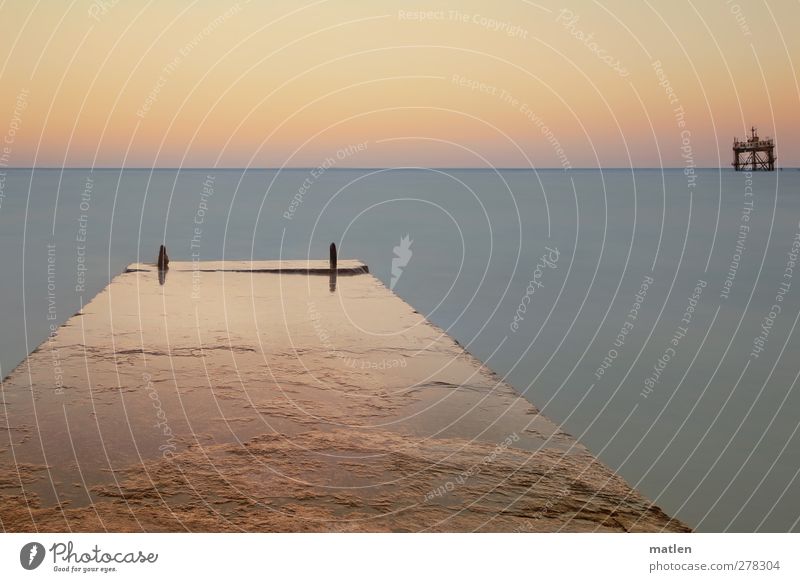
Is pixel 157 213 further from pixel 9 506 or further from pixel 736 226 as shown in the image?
pixel 9 506

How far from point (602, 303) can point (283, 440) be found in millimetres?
14851

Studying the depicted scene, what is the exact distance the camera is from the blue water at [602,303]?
1004 centimetres

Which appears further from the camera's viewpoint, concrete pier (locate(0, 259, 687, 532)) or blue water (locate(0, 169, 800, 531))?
blue water (locate(0, 169, 800, 531))

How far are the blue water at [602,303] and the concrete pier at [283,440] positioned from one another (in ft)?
9.02

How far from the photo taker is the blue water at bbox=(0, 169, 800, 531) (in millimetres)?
10039

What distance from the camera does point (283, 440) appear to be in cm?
641

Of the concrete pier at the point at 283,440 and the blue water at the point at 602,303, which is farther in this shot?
the blue water at the point at 602,303

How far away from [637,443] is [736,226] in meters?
32.4

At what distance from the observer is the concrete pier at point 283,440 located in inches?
199

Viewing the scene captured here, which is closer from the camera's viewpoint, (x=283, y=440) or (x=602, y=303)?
(x=283, y=440)

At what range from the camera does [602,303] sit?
20062mm

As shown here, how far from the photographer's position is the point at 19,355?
1436 centimetres

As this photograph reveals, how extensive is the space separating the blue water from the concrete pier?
9.02ft

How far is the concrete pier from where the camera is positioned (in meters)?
5.05
